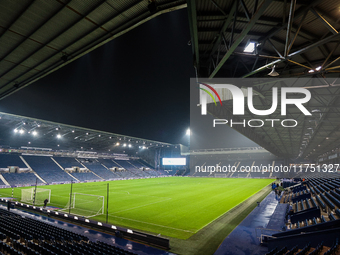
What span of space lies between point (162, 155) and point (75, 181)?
39796mm

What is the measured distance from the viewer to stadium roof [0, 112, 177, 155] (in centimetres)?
3948

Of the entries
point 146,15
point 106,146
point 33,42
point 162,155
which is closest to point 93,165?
point 106,146

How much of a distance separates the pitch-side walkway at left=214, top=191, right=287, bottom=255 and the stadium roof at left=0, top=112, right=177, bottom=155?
38.1 m

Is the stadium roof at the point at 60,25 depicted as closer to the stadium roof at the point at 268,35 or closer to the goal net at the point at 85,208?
the stadium roof at the point at 268,35

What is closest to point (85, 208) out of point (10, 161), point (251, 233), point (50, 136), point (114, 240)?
point (114, 240)

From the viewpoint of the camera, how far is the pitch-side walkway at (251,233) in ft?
32.2

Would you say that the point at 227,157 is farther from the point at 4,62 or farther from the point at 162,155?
the point at 4,62

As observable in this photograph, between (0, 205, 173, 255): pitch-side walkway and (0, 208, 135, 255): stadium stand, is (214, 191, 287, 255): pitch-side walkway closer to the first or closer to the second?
(0, 205, 173, 255): pitch-side walkway

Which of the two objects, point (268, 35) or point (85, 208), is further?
point (85, 208)

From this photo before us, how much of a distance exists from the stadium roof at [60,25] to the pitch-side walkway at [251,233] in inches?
435

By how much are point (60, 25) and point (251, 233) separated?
49.1 ft

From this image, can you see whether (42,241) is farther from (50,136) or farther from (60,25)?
(50,136)

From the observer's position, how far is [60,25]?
336 inches

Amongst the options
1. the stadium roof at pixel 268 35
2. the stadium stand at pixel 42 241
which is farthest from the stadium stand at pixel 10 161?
the stadium roof at pixel 268 35
